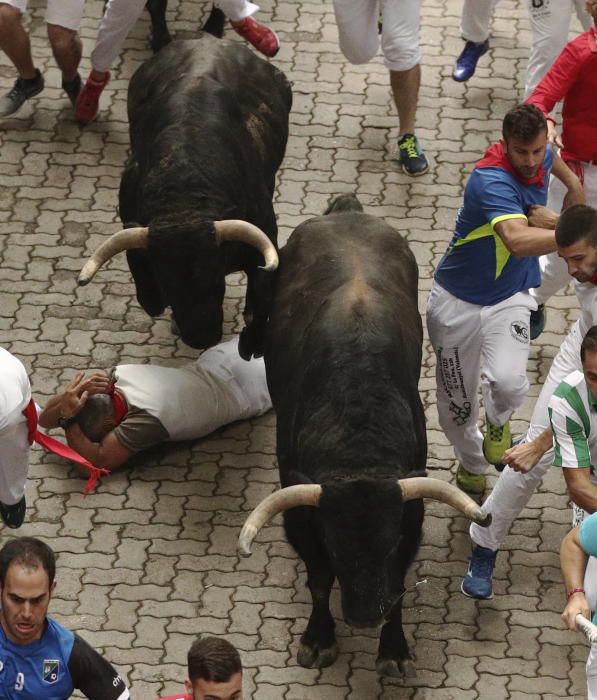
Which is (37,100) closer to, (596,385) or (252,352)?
(252,352)

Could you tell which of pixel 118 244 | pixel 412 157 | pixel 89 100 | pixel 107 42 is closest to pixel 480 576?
pixel 118 244

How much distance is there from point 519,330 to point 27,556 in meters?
3.56

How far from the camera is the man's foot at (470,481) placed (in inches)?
380

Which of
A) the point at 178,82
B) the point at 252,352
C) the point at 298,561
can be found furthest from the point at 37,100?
the point at 298,561

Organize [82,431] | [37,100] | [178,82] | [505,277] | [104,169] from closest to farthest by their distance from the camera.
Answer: [505,277]
[82,431]
[178,82]
[104,169]
[37,100]

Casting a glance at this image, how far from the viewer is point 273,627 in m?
8.79

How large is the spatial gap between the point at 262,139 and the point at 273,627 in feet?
11.5

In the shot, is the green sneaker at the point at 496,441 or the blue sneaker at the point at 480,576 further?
the green sneaker at the point at 496,441

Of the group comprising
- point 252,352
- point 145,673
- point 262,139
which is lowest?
point 145,673

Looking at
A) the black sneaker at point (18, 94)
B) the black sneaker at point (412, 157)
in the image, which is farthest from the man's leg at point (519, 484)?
the black sneaker at point (18, 94)

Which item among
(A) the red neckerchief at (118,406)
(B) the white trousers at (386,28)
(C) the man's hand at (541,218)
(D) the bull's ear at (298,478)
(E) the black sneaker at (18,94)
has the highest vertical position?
(C) the man's hand at (541,218)

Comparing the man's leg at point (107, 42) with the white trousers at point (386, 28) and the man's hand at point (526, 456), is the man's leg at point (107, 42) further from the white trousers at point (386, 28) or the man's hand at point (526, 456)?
the man's hand at point (526, 456)

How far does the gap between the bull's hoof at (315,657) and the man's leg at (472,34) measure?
6.14 m

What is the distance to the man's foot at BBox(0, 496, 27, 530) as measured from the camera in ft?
29.4
